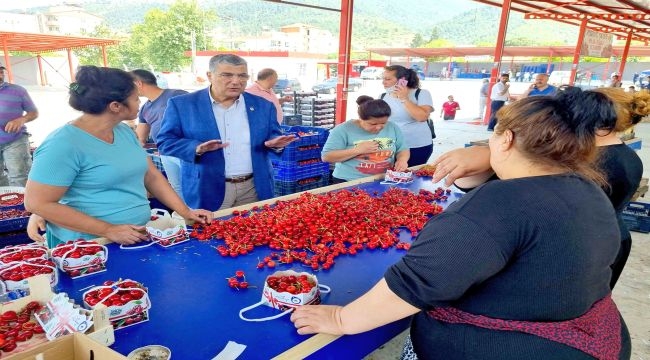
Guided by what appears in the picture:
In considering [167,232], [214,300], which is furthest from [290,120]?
[214,300]

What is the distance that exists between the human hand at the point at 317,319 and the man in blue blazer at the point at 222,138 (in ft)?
5.39

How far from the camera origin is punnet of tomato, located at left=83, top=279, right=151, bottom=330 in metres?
1.22

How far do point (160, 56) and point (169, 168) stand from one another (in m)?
42.5

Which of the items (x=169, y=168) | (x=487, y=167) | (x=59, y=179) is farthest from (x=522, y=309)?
(x=169, y=168)

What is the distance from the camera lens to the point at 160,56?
41.2 meters

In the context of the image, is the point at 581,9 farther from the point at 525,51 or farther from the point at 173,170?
the point at 525,51

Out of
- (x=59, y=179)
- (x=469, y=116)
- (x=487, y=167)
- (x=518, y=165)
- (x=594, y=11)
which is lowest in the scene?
(x=469, y=116)

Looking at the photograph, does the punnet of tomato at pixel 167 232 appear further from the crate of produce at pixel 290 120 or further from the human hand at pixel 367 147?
the crate of produce at pixel 290 120

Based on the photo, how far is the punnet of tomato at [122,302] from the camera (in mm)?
1219

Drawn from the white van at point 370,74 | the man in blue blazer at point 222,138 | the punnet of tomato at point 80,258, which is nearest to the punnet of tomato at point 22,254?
the punnet of tomato at point 80,258

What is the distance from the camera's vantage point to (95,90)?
1845 millimetres

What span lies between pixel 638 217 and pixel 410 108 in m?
3.11

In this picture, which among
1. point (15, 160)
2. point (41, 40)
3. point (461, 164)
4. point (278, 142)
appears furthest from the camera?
point (41, 40)

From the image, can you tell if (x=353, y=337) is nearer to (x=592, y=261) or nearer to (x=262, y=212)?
(x=592, y=261)
